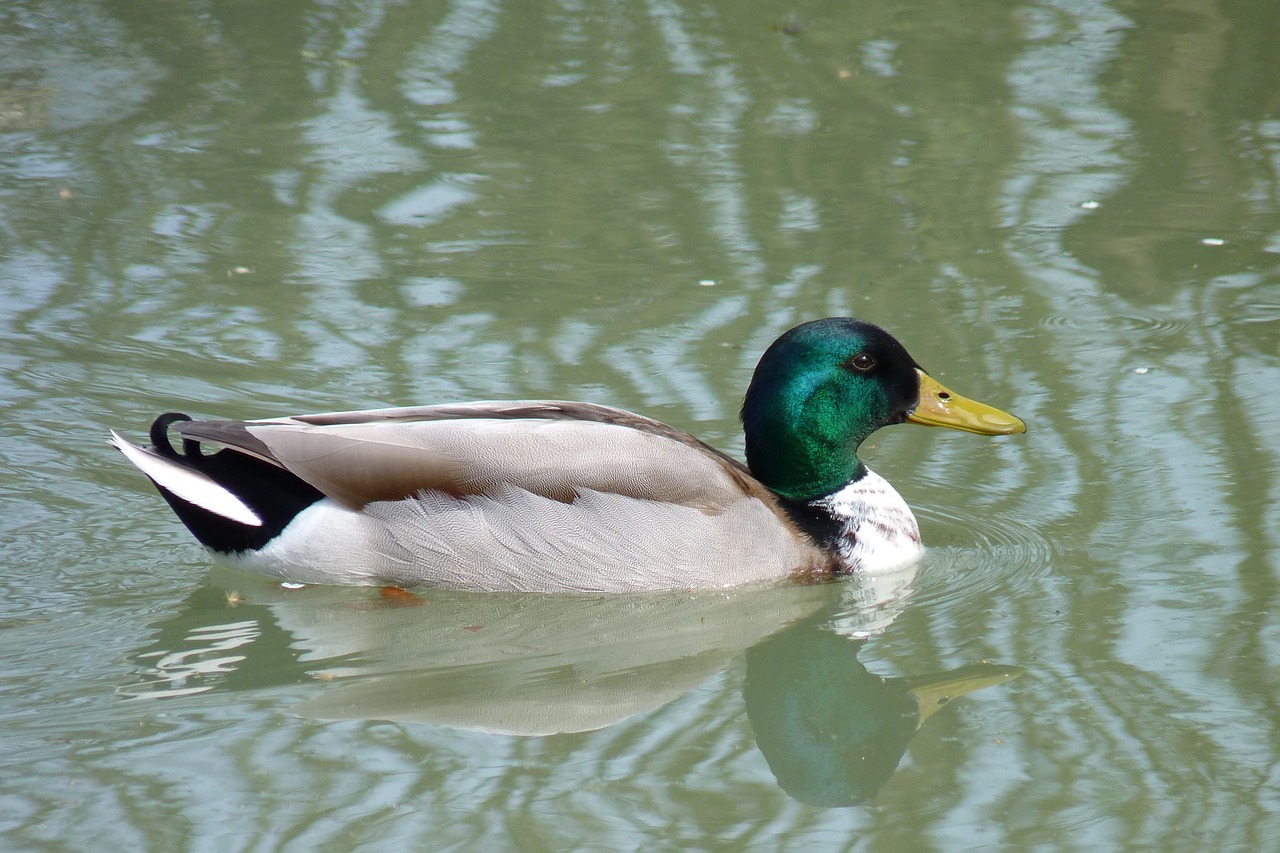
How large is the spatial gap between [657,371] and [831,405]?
1430 mm

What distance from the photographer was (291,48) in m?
11.5

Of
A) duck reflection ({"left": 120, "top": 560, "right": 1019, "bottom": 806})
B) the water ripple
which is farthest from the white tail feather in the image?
the water ripple

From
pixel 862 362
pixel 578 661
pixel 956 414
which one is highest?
pixel 862 362

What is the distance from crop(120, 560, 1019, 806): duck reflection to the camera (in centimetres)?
478

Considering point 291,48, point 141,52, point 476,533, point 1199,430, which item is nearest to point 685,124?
point 291,48

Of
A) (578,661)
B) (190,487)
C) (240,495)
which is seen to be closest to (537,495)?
→ (578,661)

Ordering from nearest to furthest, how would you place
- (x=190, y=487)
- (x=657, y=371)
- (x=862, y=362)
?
(x=190, y=487)
(x=862, y=362)
(x=657, y=371)

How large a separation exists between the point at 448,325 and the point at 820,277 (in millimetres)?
1858

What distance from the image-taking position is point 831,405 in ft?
19.4

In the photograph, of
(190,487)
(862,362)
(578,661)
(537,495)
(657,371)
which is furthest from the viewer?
(657,371)

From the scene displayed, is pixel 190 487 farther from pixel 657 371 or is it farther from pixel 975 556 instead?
pixel 975 556

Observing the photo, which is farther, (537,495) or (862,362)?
(862,362)

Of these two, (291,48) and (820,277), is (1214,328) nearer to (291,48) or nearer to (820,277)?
(820,277)

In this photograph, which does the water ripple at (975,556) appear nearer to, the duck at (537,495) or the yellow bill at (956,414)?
the duck at (537,495)
